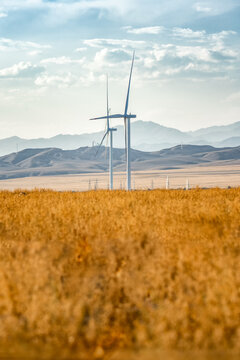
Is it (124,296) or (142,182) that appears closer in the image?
(124,296)

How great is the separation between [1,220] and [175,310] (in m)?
8.54

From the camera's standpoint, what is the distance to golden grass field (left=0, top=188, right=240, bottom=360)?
20.4 feet

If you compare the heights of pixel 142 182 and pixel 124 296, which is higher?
pixel 124 296

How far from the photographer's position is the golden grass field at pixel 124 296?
20.4 ft

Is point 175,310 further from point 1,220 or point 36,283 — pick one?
point 1,220

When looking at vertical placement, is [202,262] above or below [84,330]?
above

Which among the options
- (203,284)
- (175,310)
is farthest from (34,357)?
(203,284)

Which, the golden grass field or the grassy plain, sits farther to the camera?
the grassy plain

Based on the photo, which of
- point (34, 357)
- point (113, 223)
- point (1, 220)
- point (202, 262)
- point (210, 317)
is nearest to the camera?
point (34, 357)

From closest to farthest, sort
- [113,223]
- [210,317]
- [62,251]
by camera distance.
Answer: [210,317]
[62,251]
[113,223]

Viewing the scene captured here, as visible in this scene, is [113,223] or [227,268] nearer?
[227,268]

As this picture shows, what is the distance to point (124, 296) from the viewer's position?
7734mm

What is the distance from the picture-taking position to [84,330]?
6602 millimetres

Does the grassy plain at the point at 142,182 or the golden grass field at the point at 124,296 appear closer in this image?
the golden grass field at the point at 124,296
